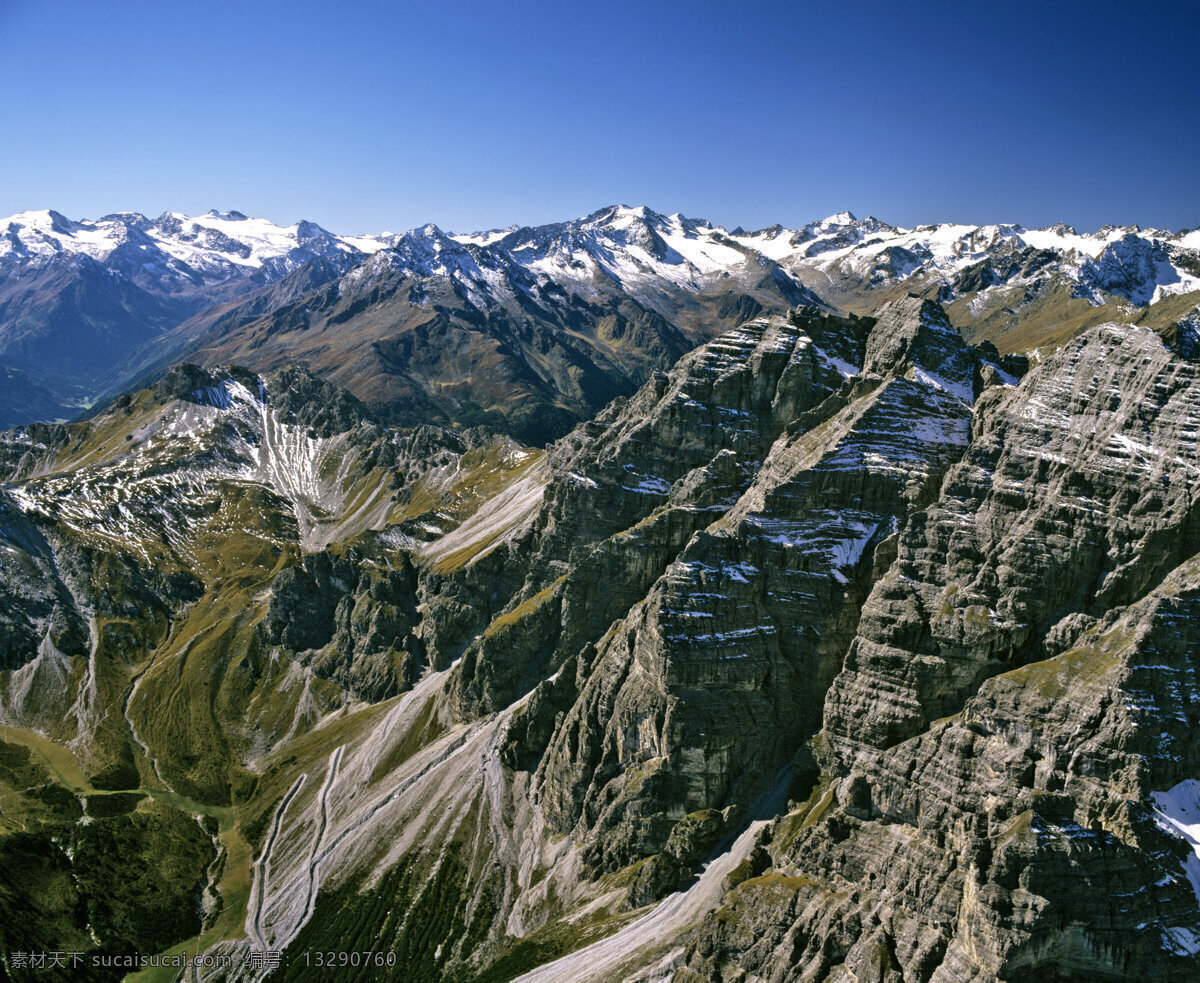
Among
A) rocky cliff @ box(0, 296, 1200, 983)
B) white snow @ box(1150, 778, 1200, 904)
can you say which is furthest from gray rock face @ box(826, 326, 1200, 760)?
white snow @ box(1150, 778, 1200, 904)

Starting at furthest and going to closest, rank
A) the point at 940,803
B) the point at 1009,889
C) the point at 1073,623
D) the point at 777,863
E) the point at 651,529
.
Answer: the point at 651,529 < the point at 777,863 < the point at 1073,623 < the point at 940,803 < the point at 1009,889

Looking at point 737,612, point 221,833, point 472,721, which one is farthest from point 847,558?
point 221,833

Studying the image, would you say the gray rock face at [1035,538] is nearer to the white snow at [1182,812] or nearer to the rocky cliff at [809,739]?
the rocky cliff at [809,739]

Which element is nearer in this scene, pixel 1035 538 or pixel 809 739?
pixel 1035 538

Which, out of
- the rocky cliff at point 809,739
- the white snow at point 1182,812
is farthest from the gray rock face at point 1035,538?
the white snow at point 1182,812

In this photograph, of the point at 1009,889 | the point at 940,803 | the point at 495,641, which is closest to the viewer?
the point at 1009,889

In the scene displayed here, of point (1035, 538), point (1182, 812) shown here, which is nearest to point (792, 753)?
point (1035, 538)

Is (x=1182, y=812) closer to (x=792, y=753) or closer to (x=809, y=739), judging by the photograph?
(x=809, y=739)

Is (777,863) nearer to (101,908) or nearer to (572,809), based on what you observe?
(572,809)

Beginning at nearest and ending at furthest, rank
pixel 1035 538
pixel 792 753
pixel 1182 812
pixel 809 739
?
pixel 1182 812, pixel 1035 538, pixel 809 739, pixel 792 753

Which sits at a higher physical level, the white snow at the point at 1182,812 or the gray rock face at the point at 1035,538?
the gray rock face at the point at 1035,538

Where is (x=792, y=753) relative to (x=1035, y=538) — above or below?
below
